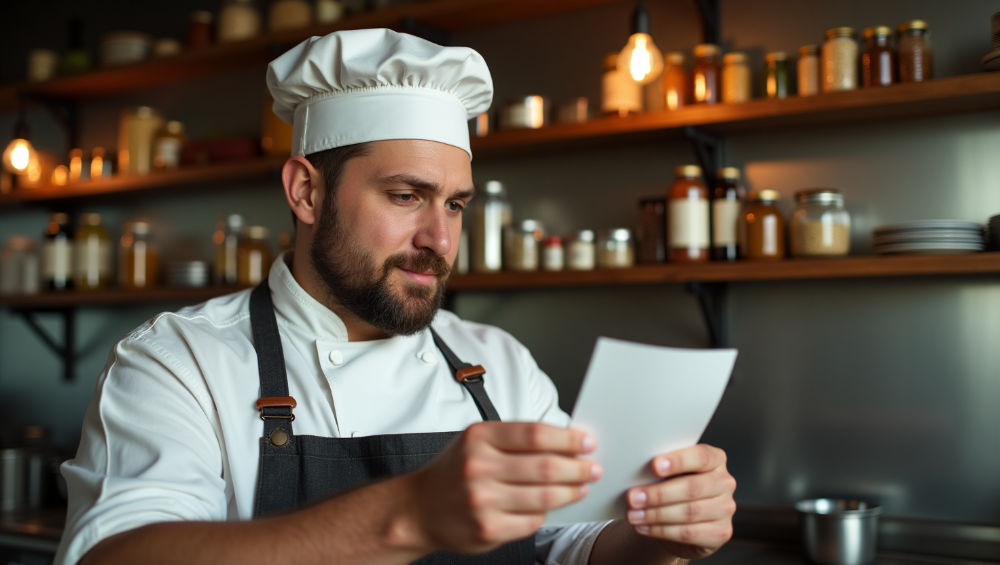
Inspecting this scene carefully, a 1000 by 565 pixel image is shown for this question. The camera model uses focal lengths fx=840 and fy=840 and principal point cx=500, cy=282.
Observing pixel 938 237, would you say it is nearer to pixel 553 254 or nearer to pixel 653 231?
pixel 653 231

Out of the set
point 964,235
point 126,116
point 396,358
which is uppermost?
point 126,116

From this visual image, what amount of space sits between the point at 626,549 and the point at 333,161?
750 mm

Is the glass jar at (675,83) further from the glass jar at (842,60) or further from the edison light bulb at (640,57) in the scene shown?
the glass jar at (842,60)

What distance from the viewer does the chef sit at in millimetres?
830

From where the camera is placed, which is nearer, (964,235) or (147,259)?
(964,235)

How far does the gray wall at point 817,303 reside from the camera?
6.19 feet

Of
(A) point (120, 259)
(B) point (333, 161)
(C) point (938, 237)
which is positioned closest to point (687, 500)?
(B) point (333, 161)

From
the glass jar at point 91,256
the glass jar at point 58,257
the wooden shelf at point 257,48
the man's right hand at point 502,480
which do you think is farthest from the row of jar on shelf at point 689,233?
the glass jar at point 58,257

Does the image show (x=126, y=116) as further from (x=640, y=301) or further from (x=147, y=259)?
(x=640, y=301)

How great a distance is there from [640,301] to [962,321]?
2.49 ft

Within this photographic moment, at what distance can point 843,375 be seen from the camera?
2.01 m

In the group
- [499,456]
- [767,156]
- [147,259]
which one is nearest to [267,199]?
[147,259]

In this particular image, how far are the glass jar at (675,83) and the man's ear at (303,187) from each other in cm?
103

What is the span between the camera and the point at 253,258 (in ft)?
8.57
